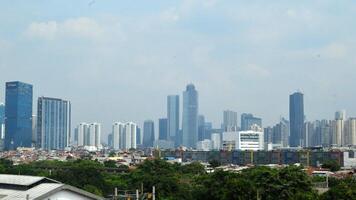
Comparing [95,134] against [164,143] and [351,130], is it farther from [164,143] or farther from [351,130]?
[351,130]

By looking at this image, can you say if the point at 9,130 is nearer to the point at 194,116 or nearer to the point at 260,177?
the point at 194,116

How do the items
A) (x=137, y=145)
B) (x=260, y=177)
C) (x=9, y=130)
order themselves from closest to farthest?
1. (x=260, y=177)
2. (x=9, y=130)
3. (x=137, y=145)

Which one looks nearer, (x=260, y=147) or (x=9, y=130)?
(x=260, y=147)

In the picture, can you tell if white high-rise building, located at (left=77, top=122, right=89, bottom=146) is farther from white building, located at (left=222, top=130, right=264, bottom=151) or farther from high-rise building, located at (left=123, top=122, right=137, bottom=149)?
white building, located at (left=222, top=130, right=264, bottom=151)

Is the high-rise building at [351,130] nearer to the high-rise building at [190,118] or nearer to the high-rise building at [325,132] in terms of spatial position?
the high-rise building at [325,132]

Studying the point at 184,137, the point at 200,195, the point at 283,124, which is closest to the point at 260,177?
the point at 200,195

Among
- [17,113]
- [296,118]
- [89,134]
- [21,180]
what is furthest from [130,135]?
[21,180]

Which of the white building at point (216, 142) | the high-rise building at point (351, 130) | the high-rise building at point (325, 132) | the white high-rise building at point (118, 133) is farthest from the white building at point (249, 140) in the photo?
the white high-rise building at point (118, 133)

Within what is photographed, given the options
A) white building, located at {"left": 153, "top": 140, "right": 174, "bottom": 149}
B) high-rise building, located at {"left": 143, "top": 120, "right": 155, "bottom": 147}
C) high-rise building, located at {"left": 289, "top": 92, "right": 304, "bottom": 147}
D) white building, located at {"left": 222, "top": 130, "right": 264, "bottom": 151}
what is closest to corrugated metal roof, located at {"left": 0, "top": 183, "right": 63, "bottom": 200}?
white building, located at {"left": 222, "top": 130, "right": 264, "bottom": 151}
